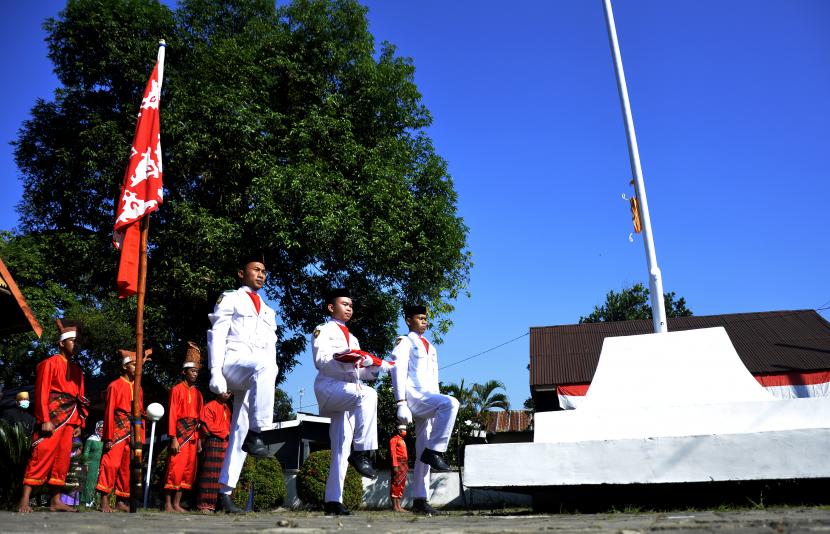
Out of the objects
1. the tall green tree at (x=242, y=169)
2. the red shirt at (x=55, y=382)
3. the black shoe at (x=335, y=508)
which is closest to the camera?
the black shoe at (x=335, y=508)

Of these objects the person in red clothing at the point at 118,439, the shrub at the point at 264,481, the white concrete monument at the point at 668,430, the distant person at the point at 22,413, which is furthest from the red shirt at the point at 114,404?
the shrub at the point at 264,481

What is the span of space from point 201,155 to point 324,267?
14.0ft

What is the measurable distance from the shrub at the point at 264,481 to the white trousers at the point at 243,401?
792 centimetres

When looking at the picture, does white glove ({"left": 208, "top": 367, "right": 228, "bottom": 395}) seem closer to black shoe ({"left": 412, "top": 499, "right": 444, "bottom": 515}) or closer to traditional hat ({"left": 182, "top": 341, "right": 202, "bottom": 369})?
black shoe ({"left": 412, "top": 499, "right": 444, "bottom": 515})

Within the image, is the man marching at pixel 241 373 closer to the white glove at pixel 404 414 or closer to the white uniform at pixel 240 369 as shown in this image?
the white uniform at pixel 240 369

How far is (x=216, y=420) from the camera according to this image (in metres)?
8.46

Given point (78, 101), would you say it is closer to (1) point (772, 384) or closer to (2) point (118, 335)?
(2) point (118, 335)

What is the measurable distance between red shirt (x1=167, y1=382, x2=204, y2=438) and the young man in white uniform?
340 centimetres

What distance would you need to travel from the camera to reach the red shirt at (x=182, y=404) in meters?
8.07

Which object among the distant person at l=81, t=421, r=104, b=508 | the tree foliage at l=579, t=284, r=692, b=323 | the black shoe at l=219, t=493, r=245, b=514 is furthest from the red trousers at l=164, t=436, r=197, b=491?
the tree foliage at l=579, t=284, r=692, b=323

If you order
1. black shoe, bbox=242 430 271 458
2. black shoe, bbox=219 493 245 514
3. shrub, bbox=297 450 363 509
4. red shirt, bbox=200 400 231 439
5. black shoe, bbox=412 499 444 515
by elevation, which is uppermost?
red shirt, bbox=200 400 231 439

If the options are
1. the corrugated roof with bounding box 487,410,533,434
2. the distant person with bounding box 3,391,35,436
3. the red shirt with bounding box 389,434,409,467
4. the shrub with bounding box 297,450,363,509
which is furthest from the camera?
the corrugated roof with bounding box 487,410,533,434

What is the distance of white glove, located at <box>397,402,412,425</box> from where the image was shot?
18.8 feet

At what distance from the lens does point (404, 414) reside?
5758 millimetres
